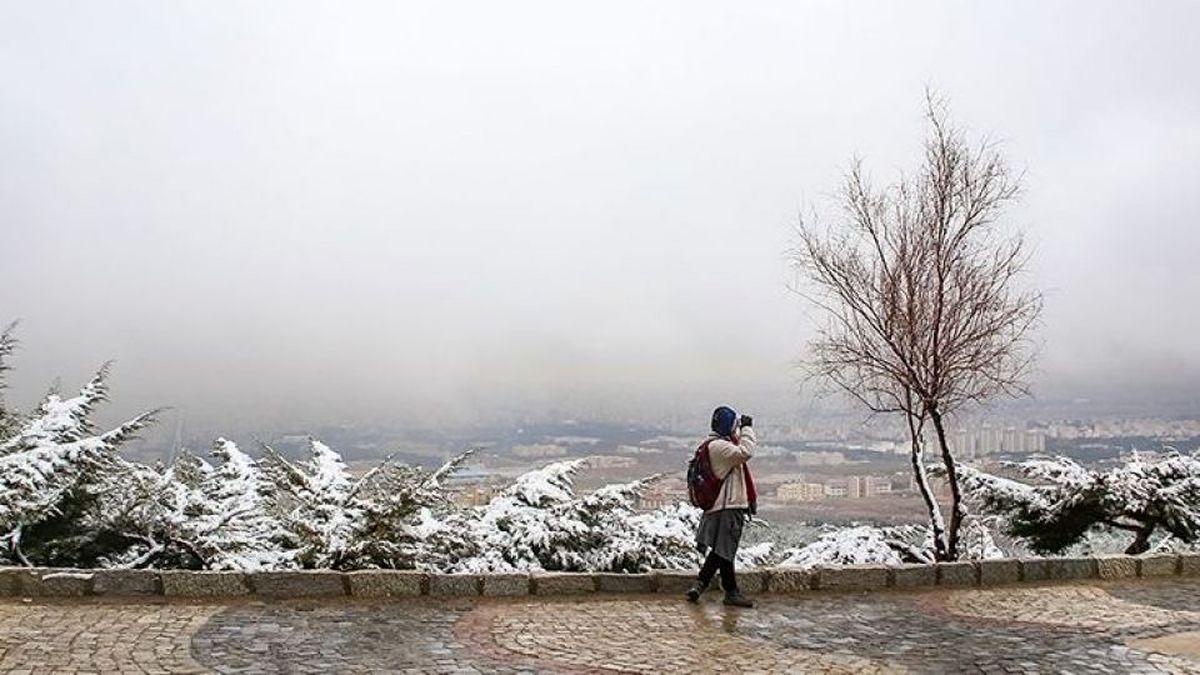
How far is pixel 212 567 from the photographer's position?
8805 millimetres

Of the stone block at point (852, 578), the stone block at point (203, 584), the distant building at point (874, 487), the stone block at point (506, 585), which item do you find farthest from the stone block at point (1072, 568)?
the stone block at point (203, 584)

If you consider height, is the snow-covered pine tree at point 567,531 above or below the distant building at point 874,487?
below

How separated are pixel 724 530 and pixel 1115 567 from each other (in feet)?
15.4

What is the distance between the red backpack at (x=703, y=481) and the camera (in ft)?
26.4

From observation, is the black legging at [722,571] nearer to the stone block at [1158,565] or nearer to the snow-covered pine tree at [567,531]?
the snow-covered pine tree at [567,531]

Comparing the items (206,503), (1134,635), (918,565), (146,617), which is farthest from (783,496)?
(146,617)

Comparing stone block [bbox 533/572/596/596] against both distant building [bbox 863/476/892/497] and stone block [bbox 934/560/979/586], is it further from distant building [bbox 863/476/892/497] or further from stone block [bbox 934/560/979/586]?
distant building [bbox 863/476/892/497]

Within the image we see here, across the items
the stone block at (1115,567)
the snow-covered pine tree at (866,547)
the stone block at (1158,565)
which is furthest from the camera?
the snow-covered pine tree at (866,547)

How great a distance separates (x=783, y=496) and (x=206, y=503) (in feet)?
21.4

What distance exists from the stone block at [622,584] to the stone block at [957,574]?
2844 mm

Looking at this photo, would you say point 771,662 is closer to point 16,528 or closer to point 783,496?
point 783,496

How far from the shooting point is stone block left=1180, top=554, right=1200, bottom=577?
10.2 m

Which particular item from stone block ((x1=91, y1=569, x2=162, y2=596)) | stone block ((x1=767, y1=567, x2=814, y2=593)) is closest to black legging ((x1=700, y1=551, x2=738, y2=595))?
stone block ((x1=767, y1=567, x2=814, y2=593))

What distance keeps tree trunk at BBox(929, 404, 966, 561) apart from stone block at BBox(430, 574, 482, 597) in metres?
5.58
